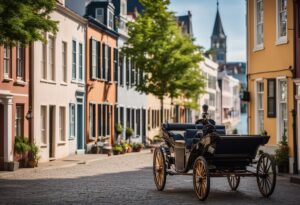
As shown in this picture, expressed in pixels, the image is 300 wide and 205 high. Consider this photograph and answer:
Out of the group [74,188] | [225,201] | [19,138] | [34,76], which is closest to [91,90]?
[34,76]

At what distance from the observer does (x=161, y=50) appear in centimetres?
4250

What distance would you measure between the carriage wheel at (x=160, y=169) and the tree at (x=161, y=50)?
86.9 feet

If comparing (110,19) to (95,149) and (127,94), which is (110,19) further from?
(95,149)

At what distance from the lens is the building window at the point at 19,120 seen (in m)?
26.1

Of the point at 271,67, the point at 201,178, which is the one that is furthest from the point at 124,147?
the point at 201,178

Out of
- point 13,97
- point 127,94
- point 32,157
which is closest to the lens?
point 13,97

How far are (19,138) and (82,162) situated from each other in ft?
13.2

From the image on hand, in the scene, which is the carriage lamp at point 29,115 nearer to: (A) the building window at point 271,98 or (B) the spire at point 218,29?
(A) the building window at point 271,98

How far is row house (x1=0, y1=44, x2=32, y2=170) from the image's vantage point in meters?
24.1

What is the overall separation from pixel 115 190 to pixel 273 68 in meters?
9.31

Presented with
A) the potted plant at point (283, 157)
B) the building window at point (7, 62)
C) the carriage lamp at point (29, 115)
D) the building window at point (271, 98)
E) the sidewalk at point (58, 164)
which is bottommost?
the sidewalk at point (58, 164)

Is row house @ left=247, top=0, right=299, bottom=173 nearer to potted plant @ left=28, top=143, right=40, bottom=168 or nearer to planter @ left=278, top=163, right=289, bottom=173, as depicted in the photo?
planter @ left=278, top=163, right=289, bottom=173

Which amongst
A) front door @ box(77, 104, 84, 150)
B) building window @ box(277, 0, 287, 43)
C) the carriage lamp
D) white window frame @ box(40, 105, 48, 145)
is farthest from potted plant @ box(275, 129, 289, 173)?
front door @ box(77, 104, 84, 150)

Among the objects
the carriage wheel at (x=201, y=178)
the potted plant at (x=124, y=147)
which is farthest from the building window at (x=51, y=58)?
the carriage wheel at (x=201, y=178)
